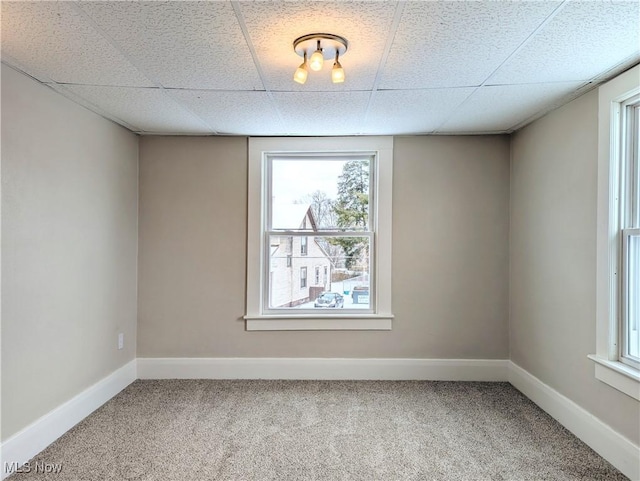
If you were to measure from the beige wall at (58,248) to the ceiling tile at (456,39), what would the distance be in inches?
81.7

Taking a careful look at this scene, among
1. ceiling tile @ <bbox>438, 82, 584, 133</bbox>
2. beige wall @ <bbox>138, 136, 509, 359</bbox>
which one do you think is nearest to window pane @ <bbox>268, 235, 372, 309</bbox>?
beige wall @ <bbox>138, 136, 509, 359</bbox>

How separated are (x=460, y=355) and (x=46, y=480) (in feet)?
10.2

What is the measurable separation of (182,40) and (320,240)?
2162 millimetres

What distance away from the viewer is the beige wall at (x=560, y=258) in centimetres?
239

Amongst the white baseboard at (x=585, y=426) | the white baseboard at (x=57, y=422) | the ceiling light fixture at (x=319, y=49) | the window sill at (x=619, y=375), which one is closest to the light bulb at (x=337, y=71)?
the ceiling light fixture at (x=319, y=49)

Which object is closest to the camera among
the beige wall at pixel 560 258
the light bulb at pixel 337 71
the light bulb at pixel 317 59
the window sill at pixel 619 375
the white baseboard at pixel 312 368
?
the light bulb at pixel 317 59

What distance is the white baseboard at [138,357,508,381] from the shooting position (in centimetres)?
352

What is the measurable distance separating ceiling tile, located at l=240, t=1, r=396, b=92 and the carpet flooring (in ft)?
7.26

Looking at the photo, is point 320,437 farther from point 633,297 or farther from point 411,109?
point 411,109

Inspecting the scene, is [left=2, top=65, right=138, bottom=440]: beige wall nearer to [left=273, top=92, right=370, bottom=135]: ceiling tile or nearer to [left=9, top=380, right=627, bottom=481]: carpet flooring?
[left=9, top=380, right=627, bottom=481]: carpet flooring

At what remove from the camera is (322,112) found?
9.46 feet

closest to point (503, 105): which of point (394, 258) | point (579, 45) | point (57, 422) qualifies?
point (579, 45)

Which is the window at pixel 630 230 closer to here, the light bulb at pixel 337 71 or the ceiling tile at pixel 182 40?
the light bulb at pixel 337 71

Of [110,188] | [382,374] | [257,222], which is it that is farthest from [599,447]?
[110,188]
